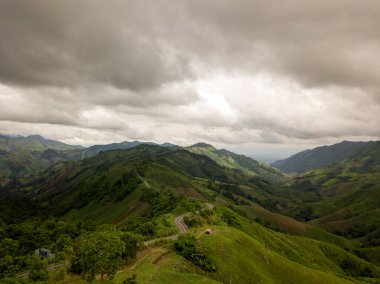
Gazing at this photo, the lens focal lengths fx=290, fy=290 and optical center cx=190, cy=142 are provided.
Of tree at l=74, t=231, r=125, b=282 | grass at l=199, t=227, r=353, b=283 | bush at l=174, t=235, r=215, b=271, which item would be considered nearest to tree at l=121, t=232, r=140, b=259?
tree at l=74, t=231, r=125, b=282

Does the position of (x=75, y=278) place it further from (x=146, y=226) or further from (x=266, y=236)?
(x=266, y=236)

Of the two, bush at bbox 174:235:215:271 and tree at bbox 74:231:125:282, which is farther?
bush at bbox 174:235:215:271

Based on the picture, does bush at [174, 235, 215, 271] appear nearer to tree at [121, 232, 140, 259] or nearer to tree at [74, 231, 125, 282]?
tree at [121, 232, 140, 259]

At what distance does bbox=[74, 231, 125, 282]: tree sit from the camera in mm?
A: 72081

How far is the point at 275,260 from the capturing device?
126625 millimetres

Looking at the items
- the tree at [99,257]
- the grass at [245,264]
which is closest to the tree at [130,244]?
the tree at [99,257]

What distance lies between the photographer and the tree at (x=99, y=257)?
7208 centimetres

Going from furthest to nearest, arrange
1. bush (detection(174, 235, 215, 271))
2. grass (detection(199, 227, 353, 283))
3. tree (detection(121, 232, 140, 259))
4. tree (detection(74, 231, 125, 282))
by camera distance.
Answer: grass (detection(199, 227, 353, 283))
bush (detection(174, 235, 215, 271))
tree (detection(121, 232, 140, 259))
tree (detection(74, 231, 125, 282))

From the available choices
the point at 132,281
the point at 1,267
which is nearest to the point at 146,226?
the point at 1,267

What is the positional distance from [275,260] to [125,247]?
236 feet

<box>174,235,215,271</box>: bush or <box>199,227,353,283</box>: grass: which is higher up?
<box>174,235,215,271</box>: bush

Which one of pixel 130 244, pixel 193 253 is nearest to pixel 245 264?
pixel 193 253

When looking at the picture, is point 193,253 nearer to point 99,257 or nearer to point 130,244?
point 130,244

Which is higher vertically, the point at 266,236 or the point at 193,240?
the point at 193,240
